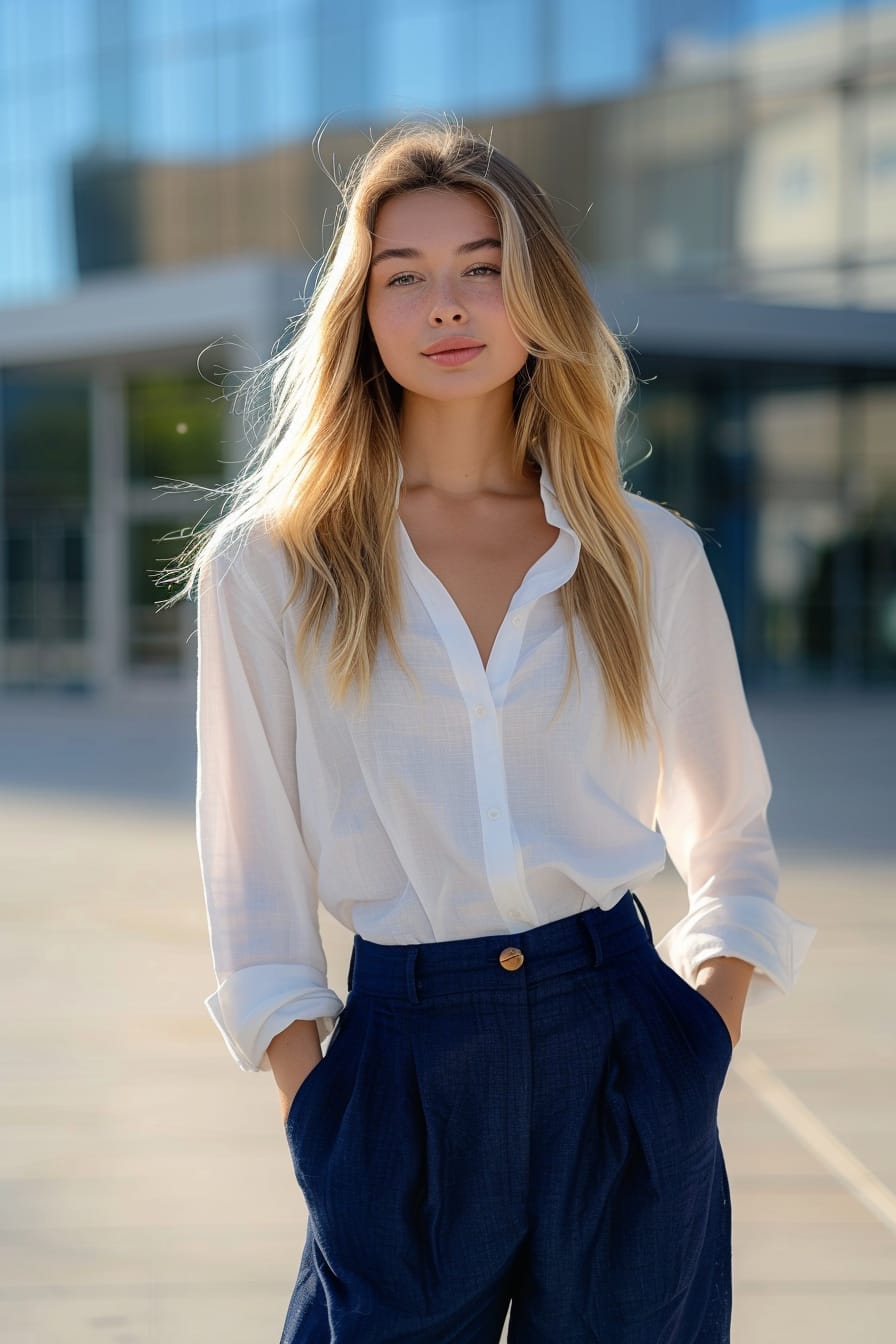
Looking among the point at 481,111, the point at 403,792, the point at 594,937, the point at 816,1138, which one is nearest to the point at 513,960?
the point at 594,937

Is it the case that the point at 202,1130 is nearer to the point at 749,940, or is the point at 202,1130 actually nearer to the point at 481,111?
the point at 749,940

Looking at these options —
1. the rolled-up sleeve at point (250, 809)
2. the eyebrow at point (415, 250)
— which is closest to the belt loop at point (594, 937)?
the rolled-up sleeve at point (250, 809)

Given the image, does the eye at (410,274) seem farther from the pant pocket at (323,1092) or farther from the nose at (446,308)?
the pant pocket at (323,1092)

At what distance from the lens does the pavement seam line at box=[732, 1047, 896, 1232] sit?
4082 mm

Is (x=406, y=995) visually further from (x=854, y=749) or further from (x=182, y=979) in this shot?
(x=854, y=749)

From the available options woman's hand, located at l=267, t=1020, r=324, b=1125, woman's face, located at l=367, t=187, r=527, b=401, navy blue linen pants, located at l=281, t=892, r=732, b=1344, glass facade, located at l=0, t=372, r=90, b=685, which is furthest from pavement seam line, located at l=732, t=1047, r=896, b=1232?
glass facade, located at l=0, t=372, r=90, b=685

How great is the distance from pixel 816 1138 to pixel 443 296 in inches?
122

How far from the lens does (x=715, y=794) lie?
2297 millimetres

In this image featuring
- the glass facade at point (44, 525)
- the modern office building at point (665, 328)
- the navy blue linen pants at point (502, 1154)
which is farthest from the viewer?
the glass facade at point (44, 525)

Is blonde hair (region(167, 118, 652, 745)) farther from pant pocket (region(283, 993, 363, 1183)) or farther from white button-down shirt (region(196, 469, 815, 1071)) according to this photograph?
pant pocket (region(283, 993, 363, 1183))

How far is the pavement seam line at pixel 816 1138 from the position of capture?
408cm

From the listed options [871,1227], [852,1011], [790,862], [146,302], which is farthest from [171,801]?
[146,302]

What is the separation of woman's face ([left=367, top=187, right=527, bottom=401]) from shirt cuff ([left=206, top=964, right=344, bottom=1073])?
74cm

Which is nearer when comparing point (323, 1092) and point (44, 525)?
point (323, 1092)
